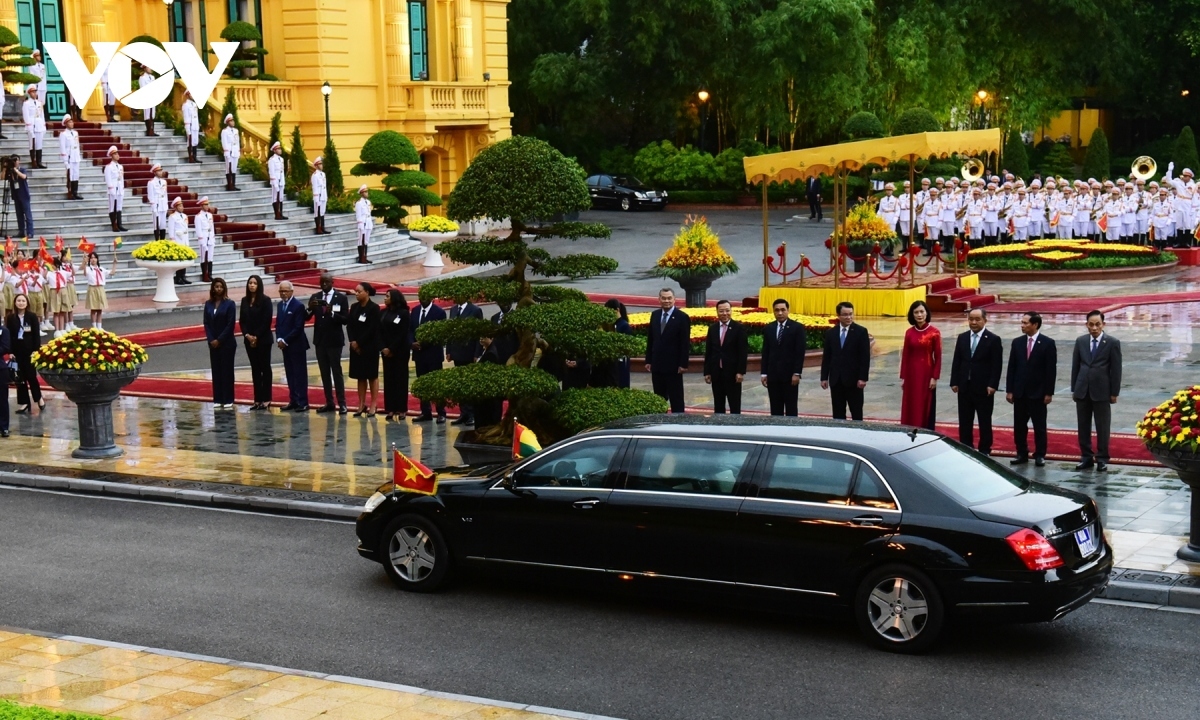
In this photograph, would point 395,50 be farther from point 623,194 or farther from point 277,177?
point 623,194

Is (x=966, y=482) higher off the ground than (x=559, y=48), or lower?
lower

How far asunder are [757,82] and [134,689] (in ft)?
156

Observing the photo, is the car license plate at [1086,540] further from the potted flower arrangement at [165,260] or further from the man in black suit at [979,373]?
the potted flower arrangement at [165,260]

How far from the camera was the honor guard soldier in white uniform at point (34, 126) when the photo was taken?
35.7m

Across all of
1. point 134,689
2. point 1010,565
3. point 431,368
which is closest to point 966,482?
point 1010,565

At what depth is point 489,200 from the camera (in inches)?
607

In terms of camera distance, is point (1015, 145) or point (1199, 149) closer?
point (1015, 145)

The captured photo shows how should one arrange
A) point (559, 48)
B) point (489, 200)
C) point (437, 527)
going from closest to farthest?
1. point (437, 527)
2. point (489, 200)
3. point (559, 48)

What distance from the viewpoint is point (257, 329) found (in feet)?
66.8

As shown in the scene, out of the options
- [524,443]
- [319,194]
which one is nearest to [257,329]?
[524,443]

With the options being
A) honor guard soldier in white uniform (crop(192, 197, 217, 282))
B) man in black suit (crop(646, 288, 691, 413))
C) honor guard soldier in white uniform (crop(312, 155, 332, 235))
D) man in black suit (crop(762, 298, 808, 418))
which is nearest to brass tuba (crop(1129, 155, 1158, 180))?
honor guard soldier in white uniform (crop(312, 155, 332, 235))

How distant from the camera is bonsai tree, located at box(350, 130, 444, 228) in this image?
43.8 meters

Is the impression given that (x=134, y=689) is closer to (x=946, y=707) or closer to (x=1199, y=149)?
(x=946, y=707)

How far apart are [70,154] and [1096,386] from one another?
26.9 metres
